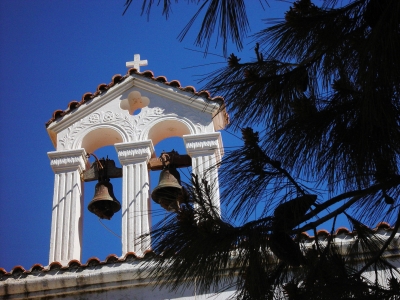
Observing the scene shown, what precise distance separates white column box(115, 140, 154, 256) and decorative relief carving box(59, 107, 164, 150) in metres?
0.20

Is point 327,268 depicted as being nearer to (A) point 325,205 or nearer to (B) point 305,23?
(A) point 325,205

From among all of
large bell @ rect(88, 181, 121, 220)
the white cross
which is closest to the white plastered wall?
large bell @ rect(88, 181, 121, 220)

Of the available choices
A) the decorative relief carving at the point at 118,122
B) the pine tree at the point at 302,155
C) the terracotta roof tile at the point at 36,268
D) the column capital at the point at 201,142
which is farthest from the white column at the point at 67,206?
the pine tree at the point at 302,155

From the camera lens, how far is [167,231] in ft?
15.1

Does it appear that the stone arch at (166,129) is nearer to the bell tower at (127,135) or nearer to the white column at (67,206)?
the bell tower at (127,135)

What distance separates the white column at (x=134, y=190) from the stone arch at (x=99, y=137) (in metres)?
0.27

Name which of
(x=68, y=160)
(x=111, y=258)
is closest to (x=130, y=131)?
(x=68, y=160)

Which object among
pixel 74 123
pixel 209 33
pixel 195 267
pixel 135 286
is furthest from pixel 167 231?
pixel 74 123

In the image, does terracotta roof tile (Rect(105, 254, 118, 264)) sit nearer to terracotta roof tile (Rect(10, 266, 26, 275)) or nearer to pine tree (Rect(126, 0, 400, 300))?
terracotta roof tile (Rect(10, 266, 26, 275))

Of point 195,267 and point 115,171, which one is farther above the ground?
point 115,171

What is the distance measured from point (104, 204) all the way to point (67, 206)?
0.43 meters

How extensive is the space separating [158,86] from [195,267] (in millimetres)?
6103

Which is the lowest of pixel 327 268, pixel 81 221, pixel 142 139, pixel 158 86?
pixel 327 268

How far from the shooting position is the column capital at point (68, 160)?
32.8 feet
